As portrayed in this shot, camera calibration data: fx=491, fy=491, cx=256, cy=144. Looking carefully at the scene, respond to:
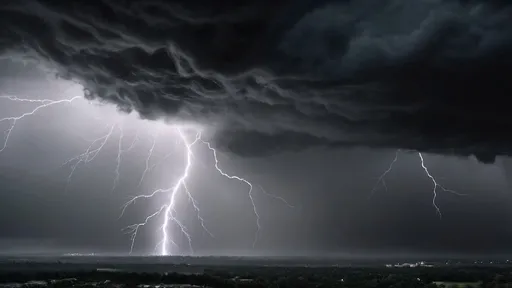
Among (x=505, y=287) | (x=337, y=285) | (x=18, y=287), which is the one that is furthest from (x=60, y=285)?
(x=505, y=287)

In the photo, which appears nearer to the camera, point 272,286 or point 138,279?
point 272,286

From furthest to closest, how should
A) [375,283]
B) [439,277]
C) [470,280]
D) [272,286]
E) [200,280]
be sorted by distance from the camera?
1. [439,277]
2. [470,280]
3. [200,280]
4. [375,283]
5. [272,286]

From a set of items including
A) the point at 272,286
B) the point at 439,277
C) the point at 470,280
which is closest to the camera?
the point at 272,286

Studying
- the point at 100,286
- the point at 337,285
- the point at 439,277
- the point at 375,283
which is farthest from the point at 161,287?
the point at 439,277

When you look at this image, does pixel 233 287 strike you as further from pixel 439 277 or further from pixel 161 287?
pixel 439 277

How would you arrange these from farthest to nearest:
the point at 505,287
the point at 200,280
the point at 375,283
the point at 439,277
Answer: the point at 439,277
the point at 200,280
the point at 375,283
the point at 505,287

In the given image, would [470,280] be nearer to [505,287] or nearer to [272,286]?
[505,287]

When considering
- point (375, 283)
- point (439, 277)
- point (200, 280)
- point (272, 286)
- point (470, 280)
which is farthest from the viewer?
point (439, 277)

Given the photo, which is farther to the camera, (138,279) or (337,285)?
(138,279)
